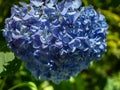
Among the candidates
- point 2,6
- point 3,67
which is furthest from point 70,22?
point 2,6

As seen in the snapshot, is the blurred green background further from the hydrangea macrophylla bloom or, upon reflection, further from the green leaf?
the hydrangea macrophylla bloom

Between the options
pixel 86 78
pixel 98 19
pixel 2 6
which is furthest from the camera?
pixel 86 78

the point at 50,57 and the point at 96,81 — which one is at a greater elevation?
the point at 50,57

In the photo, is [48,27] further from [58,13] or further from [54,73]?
[54,73]

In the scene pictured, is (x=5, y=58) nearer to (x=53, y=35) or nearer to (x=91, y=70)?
(x=53, y=35)

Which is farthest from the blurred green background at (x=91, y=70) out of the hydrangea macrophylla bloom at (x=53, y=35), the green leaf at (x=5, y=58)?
the hydrangea macrophylla bloom at (x=53, y=35)

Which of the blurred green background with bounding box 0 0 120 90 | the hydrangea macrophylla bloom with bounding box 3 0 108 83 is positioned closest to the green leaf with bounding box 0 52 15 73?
the blurred green background with bounding box 0 0 120 90

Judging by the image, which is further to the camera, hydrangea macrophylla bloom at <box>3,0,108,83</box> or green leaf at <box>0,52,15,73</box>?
green leaf at <box>0,52,15,73</box>

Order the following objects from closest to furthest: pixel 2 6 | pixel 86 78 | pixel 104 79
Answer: pixel 2 6, pixel 104 79, pixel 86 78
